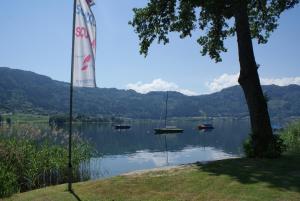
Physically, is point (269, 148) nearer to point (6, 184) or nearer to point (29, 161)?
point (6, 184)

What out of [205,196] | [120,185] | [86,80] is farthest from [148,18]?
[205,196]

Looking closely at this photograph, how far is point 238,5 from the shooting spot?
2094 centimetres

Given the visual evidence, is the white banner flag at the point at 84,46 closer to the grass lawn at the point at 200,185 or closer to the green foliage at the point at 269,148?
the grass lawn at the point at 200,185

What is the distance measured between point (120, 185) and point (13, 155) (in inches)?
340

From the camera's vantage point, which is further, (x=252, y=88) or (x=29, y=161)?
(x=29, y=161)

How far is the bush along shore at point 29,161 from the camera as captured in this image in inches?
810

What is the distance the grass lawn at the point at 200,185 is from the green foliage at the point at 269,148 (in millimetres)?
1554

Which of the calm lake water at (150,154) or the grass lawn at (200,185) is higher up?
the grass lawn at (200,185)

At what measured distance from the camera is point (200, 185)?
14.0 m

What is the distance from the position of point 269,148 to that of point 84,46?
10121 millimetres

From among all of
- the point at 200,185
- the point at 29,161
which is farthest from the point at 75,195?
the point at 29,161

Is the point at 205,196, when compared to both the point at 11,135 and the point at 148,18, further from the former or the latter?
the point at 11,135

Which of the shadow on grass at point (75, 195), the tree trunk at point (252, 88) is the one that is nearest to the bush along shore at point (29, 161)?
the shadow on grass at point (75, 195)

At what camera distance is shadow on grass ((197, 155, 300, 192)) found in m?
14.0
